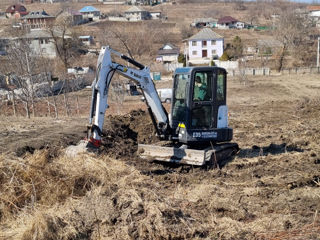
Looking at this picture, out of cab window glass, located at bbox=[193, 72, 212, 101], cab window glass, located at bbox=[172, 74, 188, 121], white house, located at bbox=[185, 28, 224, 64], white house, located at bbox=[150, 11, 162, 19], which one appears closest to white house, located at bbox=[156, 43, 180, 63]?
white house, located at bbox=[185, 28, 224, 64]

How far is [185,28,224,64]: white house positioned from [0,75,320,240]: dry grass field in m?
41.5

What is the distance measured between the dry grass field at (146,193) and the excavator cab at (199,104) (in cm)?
90

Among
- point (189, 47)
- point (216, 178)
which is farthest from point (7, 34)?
point (216, 178)

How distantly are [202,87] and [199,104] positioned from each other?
17.0 inches

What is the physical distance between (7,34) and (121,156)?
173ft

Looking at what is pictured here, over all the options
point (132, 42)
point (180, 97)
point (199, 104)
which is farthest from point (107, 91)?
point (132, 42)

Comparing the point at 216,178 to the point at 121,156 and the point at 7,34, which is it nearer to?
the point at 121,156

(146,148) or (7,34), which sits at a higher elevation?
(7,34)

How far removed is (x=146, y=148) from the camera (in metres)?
9.59

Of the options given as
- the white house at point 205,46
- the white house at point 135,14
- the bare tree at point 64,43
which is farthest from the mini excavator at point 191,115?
the white house at point 135,14

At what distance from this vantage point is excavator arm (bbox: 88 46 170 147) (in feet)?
25.7

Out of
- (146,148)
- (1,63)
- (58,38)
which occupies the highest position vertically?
(58,38)

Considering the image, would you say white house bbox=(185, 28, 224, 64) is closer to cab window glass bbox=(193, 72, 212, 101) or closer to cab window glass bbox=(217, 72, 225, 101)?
cab window glass bbox=(217, 72, 225, 101)

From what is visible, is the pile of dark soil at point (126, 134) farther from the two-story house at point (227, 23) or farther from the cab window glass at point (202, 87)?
the two-story house at point (227, 23)
